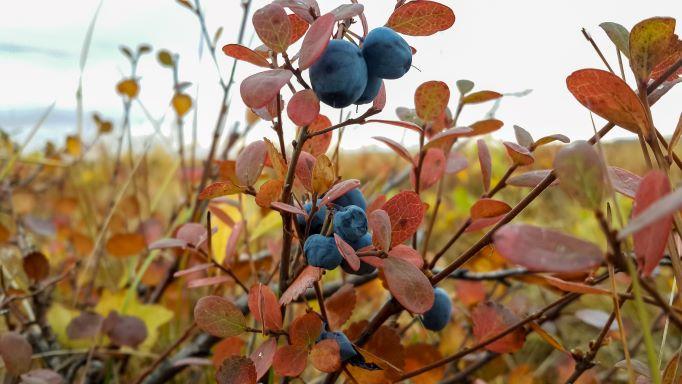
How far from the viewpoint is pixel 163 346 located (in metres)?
1.19

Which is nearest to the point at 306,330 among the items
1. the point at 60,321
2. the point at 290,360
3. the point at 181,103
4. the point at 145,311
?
the point at 290,360

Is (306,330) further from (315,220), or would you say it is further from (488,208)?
(488,208)

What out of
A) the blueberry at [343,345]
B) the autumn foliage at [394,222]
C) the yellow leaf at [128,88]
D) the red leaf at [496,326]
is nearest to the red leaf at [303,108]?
the autumn foliage at [394,222]

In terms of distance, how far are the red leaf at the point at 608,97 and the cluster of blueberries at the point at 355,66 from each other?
0.41ft

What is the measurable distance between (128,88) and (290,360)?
1.05 m

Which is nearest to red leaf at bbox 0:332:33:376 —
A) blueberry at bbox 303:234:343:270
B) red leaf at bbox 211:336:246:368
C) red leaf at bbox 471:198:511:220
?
red leaf at bbox 211:336:246:368

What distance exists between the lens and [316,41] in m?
0.41

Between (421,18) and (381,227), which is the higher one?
(421,18)

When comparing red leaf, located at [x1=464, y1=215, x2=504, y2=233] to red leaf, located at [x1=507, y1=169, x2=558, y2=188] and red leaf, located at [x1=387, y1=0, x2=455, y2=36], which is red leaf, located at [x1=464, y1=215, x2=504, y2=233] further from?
red leaf, located at [x1=387, y1=0, x2=455, y2=36]

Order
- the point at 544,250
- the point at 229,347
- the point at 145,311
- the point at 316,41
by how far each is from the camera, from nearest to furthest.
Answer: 1. the point at 544,250
2. the point at 316,41
3. the point at 229,347
4. the point at 145,311

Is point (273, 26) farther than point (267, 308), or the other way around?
point (267, 308)

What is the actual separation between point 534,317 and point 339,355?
20 cm

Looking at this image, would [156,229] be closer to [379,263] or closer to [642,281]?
[379,263]

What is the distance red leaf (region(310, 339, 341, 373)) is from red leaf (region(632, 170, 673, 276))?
0.84 feet
